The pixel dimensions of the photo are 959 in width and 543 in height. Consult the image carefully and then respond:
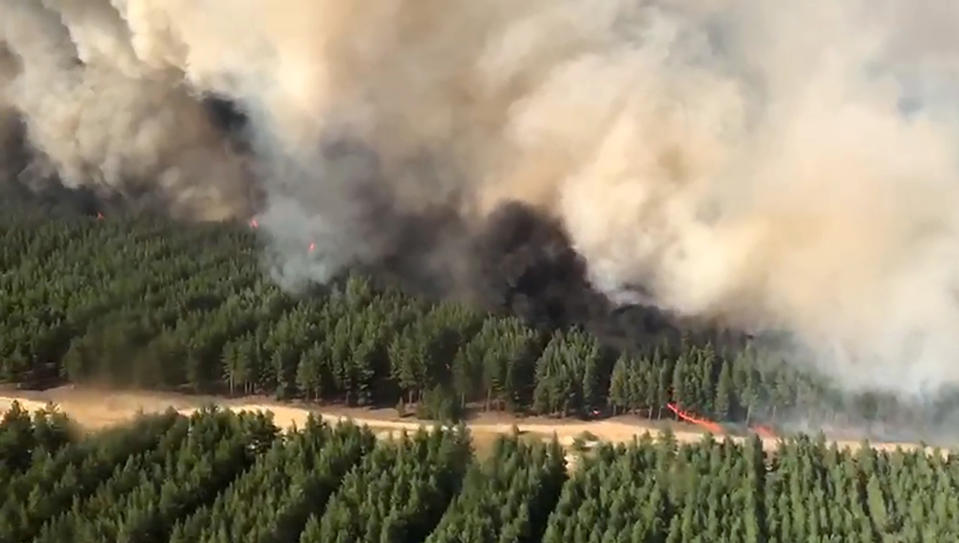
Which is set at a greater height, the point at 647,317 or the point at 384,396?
the point at 647,317

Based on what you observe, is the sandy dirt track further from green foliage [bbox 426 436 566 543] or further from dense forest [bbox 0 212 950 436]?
green foliage [bbox 426 436 566 543]

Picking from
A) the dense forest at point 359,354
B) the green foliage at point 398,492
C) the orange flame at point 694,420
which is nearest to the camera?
the green foliage at point 398,492

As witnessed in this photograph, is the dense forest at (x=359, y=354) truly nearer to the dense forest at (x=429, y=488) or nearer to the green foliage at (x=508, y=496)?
the dense forest at (x=429, y=488)

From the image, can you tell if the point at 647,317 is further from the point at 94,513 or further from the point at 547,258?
the point at 94,513

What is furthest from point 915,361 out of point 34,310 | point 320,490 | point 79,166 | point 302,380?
point 79,166

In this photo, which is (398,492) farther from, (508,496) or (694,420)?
(694,420)

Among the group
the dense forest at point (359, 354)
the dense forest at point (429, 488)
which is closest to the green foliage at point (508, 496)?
the dense forest at point (429, 488)
